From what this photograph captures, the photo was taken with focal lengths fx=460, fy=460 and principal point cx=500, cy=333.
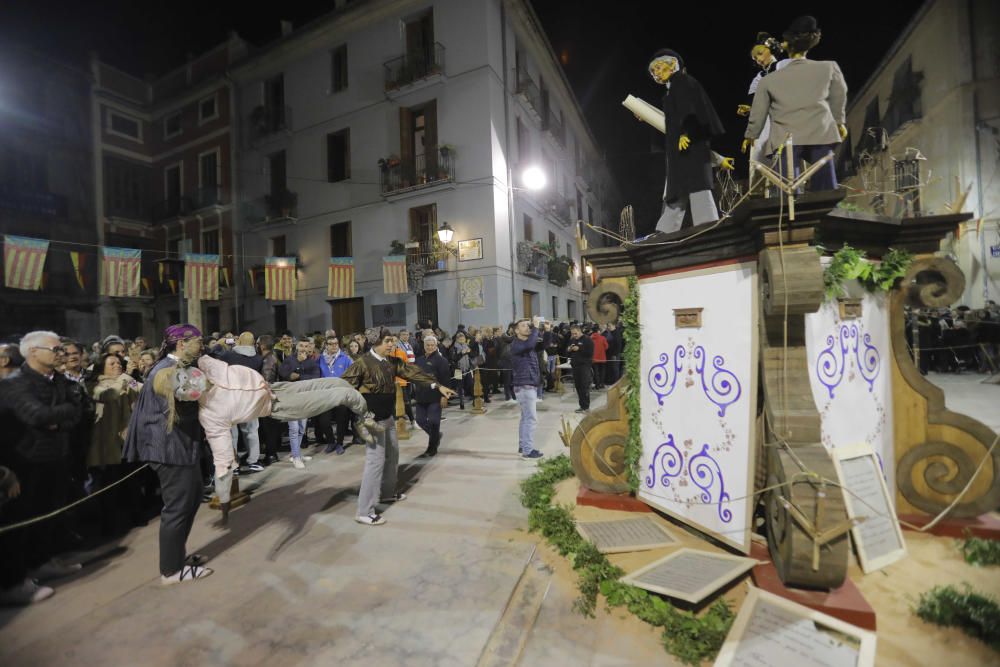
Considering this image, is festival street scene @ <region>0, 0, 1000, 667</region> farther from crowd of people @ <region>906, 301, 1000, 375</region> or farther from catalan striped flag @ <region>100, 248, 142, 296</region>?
catalan striped flag @ <region>100, 248, 142, 296</region>

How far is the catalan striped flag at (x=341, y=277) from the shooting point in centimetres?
1702

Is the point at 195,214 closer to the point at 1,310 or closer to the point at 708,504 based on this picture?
the point at 1,310

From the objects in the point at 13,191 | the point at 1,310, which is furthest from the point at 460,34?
the point at 1,310

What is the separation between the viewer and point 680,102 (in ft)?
14.0

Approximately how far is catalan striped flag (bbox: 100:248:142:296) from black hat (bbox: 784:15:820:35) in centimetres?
1886

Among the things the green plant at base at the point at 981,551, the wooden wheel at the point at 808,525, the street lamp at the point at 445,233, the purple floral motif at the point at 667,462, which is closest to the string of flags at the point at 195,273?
the street lamp at the point at 445,233

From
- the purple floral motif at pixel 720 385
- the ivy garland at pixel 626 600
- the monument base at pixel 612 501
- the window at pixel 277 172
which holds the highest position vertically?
the window at pixel 277 172

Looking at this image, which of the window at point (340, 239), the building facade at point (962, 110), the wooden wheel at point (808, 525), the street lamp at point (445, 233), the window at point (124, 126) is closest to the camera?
the wooden wheel at point (808, 525)

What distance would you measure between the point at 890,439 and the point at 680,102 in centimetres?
338

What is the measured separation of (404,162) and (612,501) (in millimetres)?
15837

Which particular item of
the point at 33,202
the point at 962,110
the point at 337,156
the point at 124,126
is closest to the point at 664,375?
the point at 337,156

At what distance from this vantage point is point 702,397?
11.9ft

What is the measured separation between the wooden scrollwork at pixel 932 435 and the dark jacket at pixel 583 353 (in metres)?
6.06

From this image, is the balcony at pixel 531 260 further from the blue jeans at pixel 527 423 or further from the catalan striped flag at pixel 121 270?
the catalan striped flag at pixel 121 270
